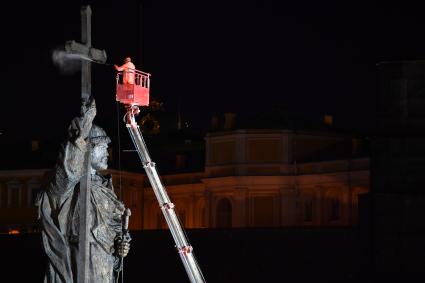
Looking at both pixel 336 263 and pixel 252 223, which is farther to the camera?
pixel 252 223

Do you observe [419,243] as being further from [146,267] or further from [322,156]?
[322,156]

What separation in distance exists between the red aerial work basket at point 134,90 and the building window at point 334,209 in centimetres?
5264

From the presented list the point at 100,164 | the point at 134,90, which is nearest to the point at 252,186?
the point at 134,90

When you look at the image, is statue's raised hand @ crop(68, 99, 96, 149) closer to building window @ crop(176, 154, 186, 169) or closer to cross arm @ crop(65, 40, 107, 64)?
cross arm @ crop(65, 40, 107, 64)

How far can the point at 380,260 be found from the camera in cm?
3070

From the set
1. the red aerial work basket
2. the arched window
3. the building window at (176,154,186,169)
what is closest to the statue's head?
the red aerial work basket

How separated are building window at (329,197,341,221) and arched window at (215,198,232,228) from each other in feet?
19.0

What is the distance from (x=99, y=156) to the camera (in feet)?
33.9

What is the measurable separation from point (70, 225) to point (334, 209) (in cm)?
5957

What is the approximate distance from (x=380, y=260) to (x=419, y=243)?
85 centimetres

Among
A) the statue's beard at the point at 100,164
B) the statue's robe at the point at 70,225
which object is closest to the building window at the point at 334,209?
the statue's beard at the point at 100,164

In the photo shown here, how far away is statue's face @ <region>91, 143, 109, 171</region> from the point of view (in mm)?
10305

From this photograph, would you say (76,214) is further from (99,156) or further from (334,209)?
(334,209)

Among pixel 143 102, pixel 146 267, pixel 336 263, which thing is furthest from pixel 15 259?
pixel 143 102
